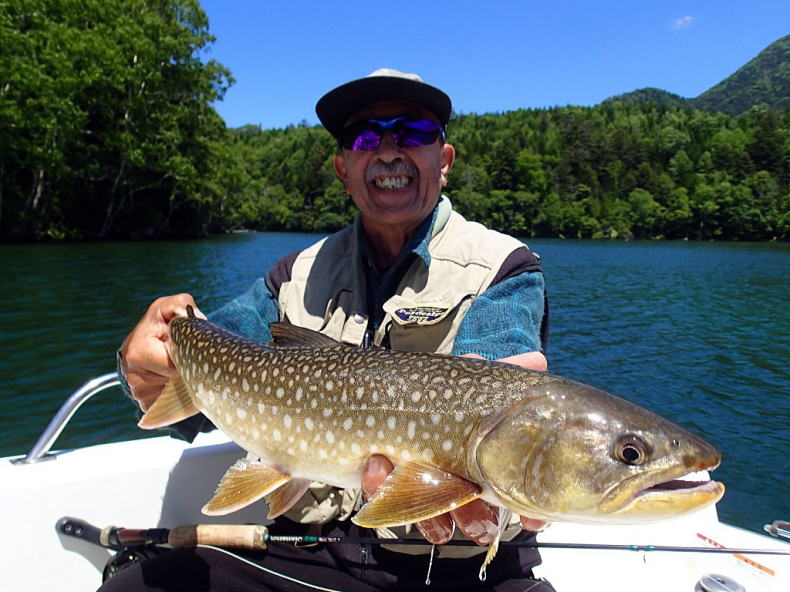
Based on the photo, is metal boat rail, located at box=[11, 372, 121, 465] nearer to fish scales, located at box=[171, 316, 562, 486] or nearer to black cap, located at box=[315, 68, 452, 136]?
fish scales, located at box=[171, 316, 562, 486]

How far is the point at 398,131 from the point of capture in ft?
10.7

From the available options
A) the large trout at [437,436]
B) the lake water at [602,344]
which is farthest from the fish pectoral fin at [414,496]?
the lake water at [602,344]

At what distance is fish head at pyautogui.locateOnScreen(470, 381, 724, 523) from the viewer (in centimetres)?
194

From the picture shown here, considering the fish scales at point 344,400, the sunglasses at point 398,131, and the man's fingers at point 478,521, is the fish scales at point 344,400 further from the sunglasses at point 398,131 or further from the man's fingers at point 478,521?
the sunglasses at point 398,131

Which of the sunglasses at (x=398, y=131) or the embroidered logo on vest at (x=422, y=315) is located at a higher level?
the sunglasses at (x=398, y=131)

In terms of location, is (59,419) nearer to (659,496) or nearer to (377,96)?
(377,96)

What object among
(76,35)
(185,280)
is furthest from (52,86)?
(185,280)

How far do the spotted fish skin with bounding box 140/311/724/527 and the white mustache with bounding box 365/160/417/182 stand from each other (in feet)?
3.43

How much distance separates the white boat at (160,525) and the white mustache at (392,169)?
6.40 feet

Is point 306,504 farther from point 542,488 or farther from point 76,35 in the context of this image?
point 76,35

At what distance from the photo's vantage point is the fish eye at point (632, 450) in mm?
1974

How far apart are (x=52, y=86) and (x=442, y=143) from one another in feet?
130

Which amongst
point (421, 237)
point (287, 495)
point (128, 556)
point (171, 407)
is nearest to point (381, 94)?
point (421, 237)

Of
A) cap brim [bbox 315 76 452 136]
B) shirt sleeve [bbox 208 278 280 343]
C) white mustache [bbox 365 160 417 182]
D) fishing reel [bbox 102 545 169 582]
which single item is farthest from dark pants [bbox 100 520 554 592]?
cap brim [bbox 315 76 452 136]
